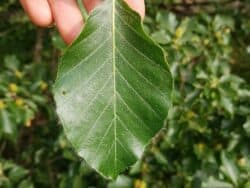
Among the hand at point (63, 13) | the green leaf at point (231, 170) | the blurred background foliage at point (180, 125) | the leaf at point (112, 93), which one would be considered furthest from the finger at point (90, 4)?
the green leaf at point (231, 170)

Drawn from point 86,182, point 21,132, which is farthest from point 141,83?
point 21,132

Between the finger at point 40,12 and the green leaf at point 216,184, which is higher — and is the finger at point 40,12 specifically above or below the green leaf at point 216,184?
above

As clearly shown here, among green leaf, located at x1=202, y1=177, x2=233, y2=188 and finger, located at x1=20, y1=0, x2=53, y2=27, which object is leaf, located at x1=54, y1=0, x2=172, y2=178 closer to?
finger, located at x1=20, y1=0, x2=53, y2=27

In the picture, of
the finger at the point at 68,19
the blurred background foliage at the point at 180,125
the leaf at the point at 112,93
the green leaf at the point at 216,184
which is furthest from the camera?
the blurred background foliage at the point at 180,125

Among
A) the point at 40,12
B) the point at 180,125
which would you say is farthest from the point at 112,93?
the point at 180,125

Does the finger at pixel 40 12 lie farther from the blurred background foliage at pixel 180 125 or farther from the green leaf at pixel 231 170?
the green leaf at pixel 231 170

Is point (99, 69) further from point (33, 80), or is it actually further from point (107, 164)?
point (33, 80)

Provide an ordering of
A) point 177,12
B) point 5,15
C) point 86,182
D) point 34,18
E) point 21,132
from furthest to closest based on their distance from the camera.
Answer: point 5,15 < point 177,12 < point 21,132 < point 86,182 < point 34,18

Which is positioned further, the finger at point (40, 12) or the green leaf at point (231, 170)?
the green leaf at point (231, 170)
